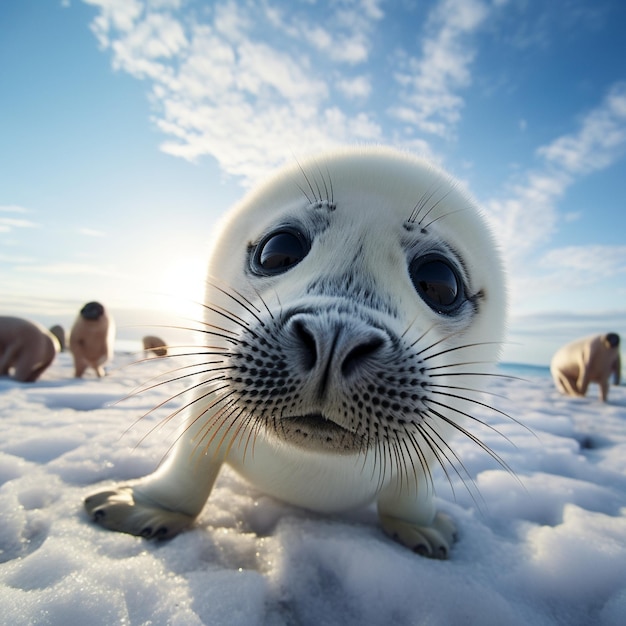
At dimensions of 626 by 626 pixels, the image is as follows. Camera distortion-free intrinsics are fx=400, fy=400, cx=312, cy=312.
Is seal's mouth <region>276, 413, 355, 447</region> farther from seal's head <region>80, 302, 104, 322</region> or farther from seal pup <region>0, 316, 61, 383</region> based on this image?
seal's head <region>80, 302, 104, 322</region>

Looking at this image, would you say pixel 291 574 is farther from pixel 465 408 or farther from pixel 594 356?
pixel 594 356

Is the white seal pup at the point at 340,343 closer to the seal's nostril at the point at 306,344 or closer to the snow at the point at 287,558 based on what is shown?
the seal's nostril at the point at 306,344

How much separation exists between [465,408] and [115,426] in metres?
2.15

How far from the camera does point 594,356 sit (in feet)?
21.7

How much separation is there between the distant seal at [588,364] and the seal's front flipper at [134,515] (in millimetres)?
7174

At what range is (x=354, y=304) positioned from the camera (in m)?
1.03

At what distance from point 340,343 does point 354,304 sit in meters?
0.16

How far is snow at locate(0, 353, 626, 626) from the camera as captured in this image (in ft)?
3.39

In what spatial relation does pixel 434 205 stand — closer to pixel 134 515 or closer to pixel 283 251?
pixel 283 251

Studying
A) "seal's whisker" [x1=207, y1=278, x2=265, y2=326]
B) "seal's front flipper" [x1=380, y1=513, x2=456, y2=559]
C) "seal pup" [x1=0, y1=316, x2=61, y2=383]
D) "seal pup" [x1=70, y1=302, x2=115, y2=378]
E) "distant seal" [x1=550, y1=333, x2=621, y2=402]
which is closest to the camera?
"seal's whisker" [x1=207, y1=278, x2=265, y2=326]

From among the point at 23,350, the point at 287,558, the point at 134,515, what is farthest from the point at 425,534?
the point at 23,350

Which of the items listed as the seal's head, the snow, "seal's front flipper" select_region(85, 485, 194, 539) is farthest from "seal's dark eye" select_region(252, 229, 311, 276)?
the seal's head

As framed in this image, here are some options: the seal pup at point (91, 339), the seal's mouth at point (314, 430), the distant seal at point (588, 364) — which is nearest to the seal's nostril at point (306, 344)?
the seal's mouth at point (314, 430)

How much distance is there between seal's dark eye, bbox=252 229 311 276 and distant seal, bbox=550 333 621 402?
23.1ft
